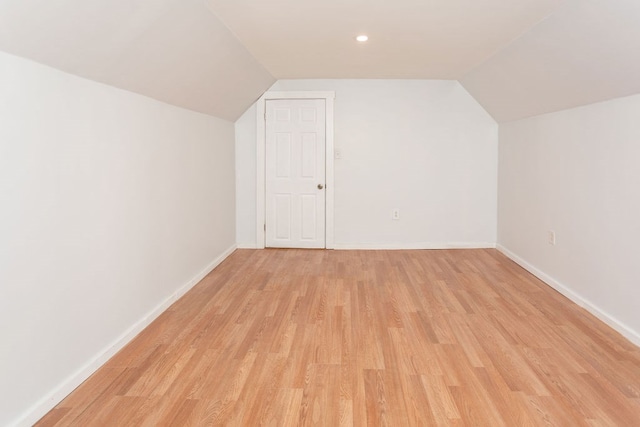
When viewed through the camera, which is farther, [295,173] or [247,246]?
[247,246]

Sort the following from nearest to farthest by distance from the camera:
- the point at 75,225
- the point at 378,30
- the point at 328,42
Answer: the point at 75,225 < the point at 378,30 < the point at 328,42

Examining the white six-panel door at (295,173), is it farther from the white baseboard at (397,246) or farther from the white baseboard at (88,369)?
the white baseboard at (88,369)

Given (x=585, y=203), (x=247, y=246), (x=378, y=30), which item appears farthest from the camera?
(x=247, y=246)

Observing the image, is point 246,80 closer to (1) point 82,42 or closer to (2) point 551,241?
(1) point 82,42

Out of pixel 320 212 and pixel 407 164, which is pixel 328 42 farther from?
pixel 320 212

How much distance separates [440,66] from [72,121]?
402cm

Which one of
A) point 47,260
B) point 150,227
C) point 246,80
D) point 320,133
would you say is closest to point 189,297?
point 150,227

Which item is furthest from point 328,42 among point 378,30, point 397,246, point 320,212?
point 397,246

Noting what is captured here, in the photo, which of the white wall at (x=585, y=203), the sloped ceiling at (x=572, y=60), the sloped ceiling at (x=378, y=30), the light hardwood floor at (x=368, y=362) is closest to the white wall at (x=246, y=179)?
the sloped ceiling at (x=378, y=30)

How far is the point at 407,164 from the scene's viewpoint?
6.37 meters

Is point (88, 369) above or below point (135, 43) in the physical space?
below

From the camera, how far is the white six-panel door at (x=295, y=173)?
6.33 m

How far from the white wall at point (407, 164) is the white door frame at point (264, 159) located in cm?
9

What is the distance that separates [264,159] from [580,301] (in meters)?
4.07
